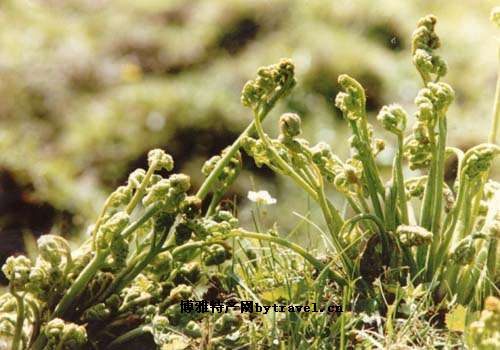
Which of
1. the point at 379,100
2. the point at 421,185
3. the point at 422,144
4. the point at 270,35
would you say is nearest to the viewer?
the point at 422,144

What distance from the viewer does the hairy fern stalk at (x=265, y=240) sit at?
5.80 feet

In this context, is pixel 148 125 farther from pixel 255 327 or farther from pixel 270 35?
pixel 255 327

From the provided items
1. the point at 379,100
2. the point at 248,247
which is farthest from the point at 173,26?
the point at 248,247

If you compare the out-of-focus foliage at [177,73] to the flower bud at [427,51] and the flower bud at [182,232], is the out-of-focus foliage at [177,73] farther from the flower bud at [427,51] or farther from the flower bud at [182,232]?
the flower bud at [427,51]

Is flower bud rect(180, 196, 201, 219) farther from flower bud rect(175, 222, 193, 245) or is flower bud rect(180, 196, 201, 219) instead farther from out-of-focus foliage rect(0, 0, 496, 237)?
out-of-focus foliage rect(0, 0, 496, 237)

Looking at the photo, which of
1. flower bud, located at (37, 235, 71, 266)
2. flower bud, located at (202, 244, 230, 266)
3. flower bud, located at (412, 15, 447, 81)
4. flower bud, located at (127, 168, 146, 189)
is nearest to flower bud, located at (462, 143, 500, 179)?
flower bud, located at (412, 15, 447, 81)

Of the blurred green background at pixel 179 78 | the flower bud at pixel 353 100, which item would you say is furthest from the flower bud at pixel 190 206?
the blurred green background at pixel 179 78

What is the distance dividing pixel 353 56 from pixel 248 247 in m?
2.22

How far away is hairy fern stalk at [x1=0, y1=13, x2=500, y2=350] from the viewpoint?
5.80 feet

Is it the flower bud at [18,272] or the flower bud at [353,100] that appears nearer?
the flower bud at [18,272]

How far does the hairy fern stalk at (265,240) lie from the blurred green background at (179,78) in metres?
1.34

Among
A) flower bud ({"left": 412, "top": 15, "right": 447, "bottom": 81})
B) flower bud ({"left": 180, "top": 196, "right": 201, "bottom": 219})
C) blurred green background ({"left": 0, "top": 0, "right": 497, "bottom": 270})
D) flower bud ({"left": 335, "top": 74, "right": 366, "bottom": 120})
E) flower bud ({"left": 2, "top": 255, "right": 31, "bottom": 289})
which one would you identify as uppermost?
blurred green background ({"left": 0, "top": 0, "right": 497, "bottom": 270})

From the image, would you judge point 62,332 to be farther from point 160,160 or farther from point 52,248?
point 160,160

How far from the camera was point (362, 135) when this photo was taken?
1.91 meters
